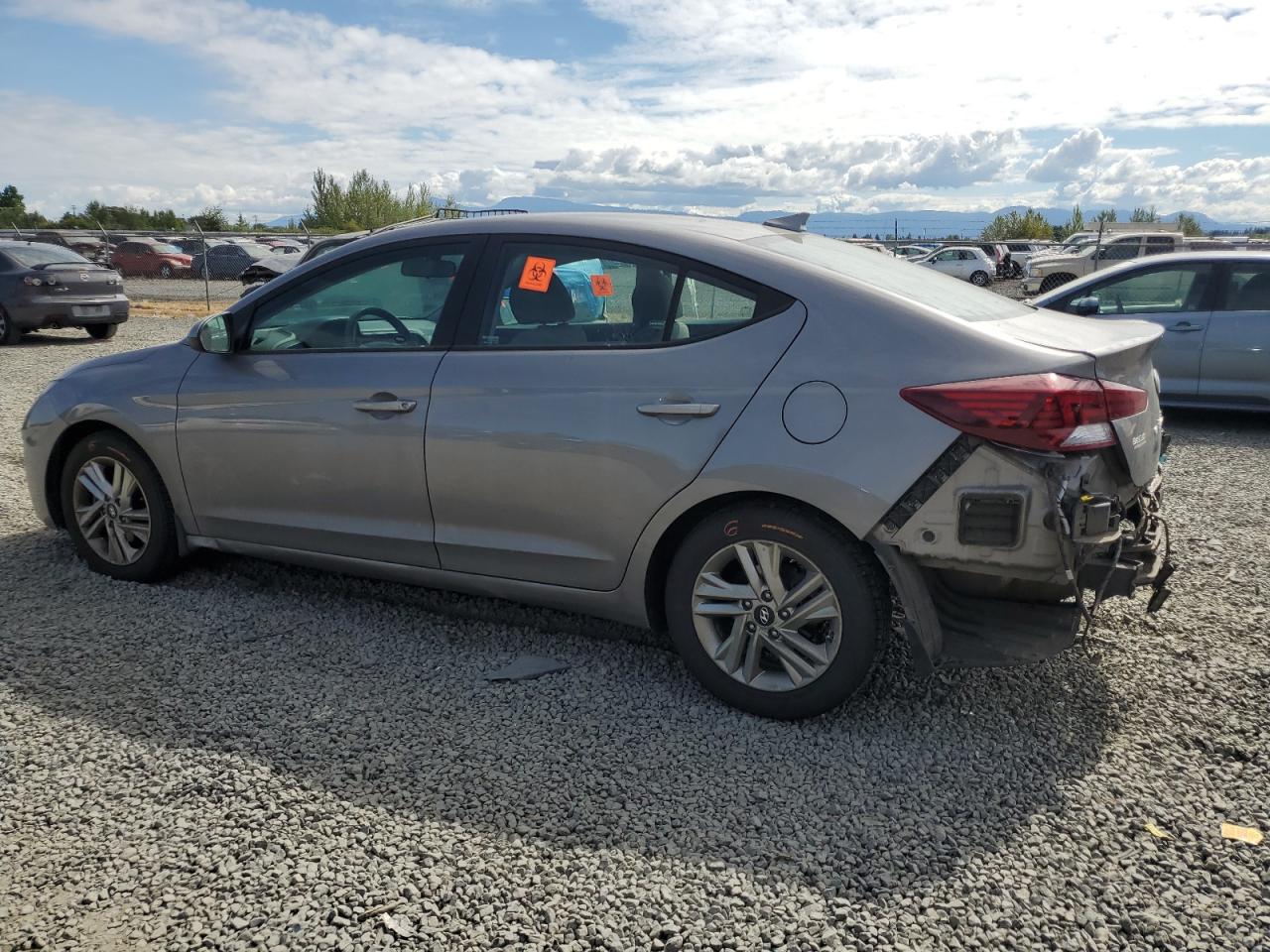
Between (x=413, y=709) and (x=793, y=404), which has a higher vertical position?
(x=793, y=404)

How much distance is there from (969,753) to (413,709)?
1840 millimetres

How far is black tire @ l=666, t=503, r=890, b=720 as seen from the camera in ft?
10.8

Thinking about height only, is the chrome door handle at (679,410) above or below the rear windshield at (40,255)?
below

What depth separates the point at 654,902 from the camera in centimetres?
260

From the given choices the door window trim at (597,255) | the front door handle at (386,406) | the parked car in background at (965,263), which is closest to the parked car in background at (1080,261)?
the parked car in background at (965,263)

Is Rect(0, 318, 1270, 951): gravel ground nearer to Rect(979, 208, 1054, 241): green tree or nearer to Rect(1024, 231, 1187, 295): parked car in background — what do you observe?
Rect(1024, 231, 1187, 295): parked car in background

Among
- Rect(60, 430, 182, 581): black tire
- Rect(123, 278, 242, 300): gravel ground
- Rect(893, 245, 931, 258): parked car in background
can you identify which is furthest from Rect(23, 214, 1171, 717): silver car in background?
Rect(893, 245, 931, 258): parked car in background

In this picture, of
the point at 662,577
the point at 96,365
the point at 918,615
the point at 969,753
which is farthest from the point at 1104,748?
the point at 96,365

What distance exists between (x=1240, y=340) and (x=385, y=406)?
25.5 ft

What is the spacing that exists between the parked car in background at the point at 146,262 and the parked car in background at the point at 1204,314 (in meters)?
34.5

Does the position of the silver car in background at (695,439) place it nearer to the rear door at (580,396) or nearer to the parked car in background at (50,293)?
the rear door at (580,396)

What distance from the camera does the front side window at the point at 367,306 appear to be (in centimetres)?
411

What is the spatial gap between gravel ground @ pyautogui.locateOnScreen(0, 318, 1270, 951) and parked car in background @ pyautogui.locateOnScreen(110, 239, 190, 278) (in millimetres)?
35854

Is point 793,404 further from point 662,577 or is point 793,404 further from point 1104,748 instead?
point 1104,748
